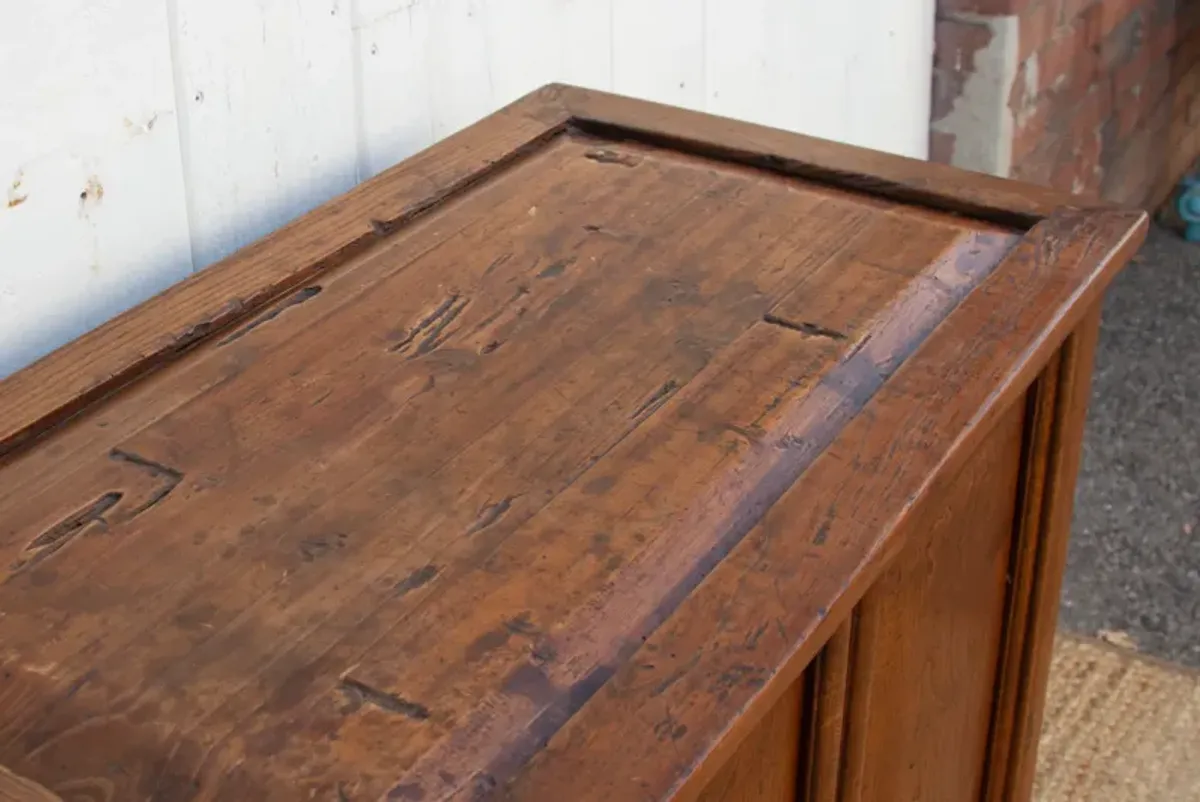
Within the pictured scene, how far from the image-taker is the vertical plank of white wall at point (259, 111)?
1.18 meters

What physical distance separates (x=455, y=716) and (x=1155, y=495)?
1.88 meters

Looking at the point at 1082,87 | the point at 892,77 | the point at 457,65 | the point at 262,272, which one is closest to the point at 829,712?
the point at 262,272

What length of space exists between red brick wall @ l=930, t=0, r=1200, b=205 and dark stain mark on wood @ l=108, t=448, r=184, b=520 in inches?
67.2

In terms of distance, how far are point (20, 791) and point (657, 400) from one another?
0.45 m

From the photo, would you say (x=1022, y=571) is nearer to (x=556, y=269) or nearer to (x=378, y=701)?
(x=556, y=269)

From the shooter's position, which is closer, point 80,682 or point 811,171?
point 80,682

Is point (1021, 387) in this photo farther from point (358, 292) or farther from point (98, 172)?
point (98, 172)

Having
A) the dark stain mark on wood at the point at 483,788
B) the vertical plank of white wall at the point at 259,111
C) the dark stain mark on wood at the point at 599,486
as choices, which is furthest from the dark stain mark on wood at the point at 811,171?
the dark stain mark on wood at the point at 483,788

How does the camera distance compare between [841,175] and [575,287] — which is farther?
[841,175]

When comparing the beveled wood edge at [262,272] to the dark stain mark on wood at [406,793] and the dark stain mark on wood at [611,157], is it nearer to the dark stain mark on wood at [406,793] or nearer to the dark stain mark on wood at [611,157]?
the dark stain mark on wood at [611,157]

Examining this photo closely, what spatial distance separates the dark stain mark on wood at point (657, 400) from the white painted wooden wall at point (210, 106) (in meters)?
0.42

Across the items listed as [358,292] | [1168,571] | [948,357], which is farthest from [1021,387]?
[1168,571]

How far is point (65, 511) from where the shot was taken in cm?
89

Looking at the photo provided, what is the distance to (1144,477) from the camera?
244 cm
